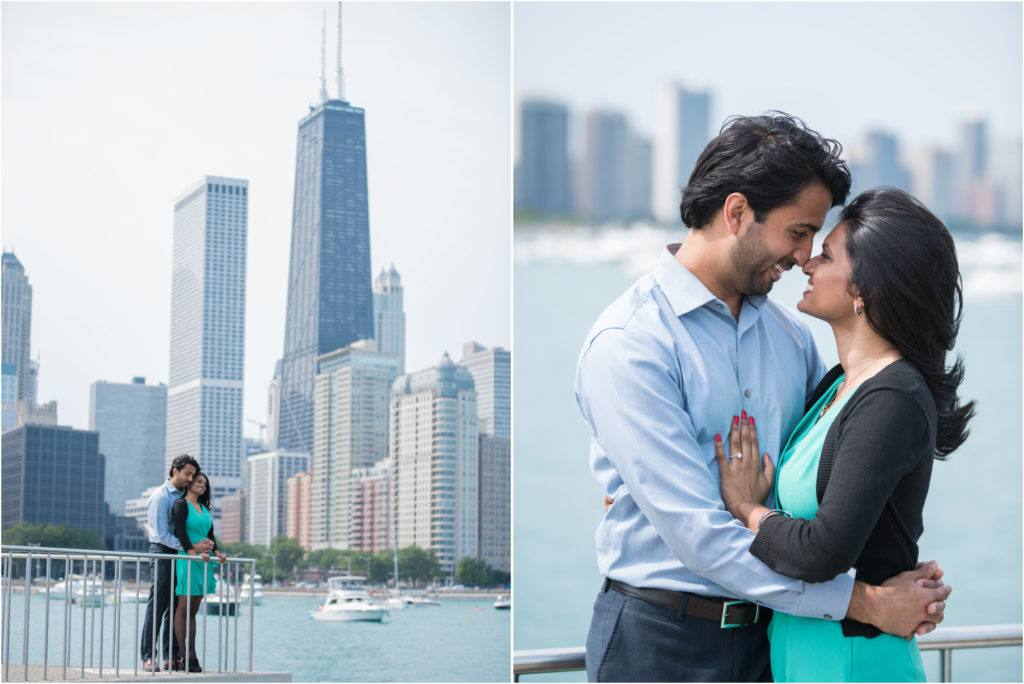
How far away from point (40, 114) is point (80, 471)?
49.5ft

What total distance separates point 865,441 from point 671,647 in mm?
346

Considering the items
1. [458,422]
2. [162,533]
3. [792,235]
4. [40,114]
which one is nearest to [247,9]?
[40,114]

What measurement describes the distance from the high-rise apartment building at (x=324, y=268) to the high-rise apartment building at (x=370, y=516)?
476 centimetres

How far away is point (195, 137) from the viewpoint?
4553 cm

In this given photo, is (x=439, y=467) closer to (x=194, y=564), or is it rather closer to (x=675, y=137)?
(x=675, y=137)

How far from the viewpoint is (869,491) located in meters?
1.07

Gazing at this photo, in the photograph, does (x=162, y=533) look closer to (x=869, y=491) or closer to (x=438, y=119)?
(x=869, y=491)

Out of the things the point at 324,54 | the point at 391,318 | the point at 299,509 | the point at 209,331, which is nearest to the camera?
the point at 324,54

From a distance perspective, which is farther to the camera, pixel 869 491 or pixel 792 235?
pixel 792 235

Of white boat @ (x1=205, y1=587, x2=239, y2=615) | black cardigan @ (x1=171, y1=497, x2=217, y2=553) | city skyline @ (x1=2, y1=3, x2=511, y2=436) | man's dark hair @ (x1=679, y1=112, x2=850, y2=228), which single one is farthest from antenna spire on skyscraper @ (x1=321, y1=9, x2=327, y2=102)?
man's dark hair @ (x1=679, y1=112, x2=850, y2=228)

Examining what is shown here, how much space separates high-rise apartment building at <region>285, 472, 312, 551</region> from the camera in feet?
159

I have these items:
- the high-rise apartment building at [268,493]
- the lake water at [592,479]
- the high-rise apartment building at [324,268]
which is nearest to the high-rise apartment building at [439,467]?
the high-rise apartment building at [324,268]

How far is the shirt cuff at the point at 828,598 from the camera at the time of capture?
1135 millimetres

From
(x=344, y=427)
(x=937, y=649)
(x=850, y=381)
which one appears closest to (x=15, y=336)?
(x=344, y=427)
